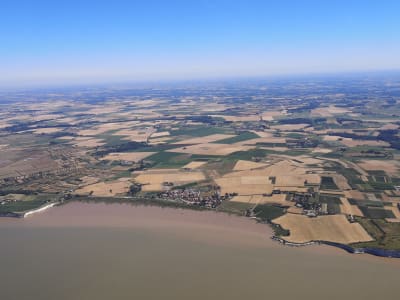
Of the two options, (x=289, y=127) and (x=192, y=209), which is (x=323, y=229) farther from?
(x=289, y=127)

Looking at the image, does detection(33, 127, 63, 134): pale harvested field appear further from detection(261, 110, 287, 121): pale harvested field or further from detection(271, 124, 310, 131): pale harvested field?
detection(271, 124, 310, 131): pale harvested field

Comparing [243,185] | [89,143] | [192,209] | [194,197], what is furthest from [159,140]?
[192,209]

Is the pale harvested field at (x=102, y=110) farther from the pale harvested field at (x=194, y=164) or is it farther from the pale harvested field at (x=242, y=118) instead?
the pale harvested field at (x=194, y=164)

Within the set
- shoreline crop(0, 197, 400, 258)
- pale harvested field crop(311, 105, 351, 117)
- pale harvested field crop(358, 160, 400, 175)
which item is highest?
pale harvested field crop(311, 105, 351, 117)

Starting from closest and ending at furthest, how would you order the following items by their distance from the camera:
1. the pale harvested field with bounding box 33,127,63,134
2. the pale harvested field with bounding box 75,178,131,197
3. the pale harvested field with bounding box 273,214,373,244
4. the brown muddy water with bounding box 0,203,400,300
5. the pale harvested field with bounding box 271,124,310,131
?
the brown muddy water with bounding box 0,203,400,300 < the pale harvested field with bounding box 273,214,373,244 < the pale harvested field with bounding box 75,178,131,197 < the pale harvested field with bounding box 271,124,310,131 < the pale harvested field with bounding box 33,127,63,134

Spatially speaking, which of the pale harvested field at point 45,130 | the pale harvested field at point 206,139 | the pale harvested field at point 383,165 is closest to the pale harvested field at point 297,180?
the pale harvested field at point 383,165

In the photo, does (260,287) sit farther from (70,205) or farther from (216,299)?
(70,205)

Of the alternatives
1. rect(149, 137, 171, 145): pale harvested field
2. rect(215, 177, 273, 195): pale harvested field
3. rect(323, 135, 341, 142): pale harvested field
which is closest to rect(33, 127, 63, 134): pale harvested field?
rect(149, 137, 171, 145): pale harvested field
